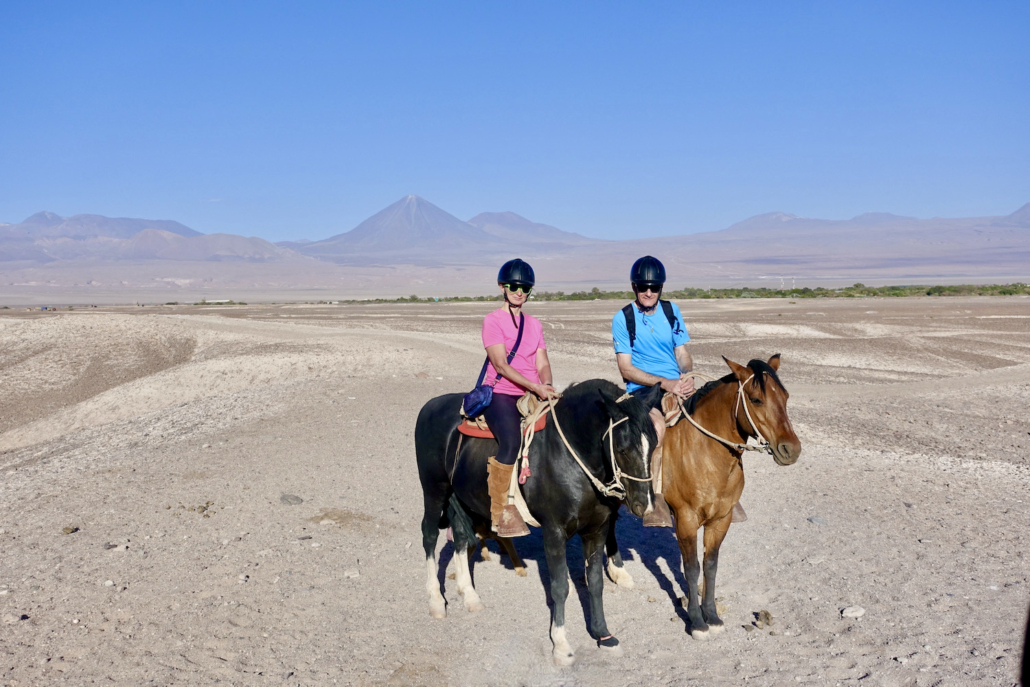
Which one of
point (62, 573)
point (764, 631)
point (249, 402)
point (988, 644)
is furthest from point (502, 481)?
point (249, 402)

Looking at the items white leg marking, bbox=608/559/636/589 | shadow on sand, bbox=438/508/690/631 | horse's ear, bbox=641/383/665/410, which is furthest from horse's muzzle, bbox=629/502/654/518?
white leg marking, bbox=608/559/636/589

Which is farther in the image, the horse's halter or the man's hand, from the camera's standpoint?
the man's hand

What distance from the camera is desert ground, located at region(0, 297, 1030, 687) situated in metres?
5.79

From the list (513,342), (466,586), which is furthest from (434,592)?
(513,342)

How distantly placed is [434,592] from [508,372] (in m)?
2.23

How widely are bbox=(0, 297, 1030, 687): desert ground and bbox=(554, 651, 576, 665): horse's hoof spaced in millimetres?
67

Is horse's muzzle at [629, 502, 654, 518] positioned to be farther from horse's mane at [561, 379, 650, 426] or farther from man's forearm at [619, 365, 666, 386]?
man's forearm at [619, 365, 666, 386]

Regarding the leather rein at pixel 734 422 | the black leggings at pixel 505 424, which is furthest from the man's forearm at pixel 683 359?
the black leggings at pixel 505 424

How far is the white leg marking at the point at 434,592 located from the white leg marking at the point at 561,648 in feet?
4.04

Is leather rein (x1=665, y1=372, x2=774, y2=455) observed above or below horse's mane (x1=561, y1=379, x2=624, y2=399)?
below

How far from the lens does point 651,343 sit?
6797mm

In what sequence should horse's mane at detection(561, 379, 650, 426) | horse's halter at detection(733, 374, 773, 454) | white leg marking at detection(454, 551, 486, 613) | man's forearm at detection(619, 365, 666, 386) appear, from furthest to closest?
white leg marking at detection(454, 551, 486, 613), man's forearm at detection(619, 365, 666, 386), horse's halter at detection(733, 374, 773, 454), horse's mane at detection(561, 379, 650, 426)

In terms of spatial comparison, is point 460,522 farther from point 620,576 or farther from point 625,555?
point 625,555

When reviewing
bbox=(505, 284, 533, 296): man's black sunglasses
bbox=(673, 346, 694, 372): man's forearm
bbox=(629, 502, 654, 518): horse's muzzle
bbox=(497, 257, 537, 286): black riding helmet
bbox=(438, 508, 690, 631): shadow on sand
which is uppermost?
bbox=(497, 257, 537, 286): black riding helmet
